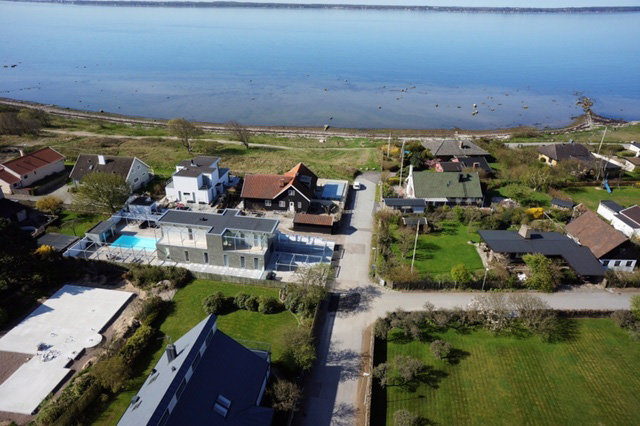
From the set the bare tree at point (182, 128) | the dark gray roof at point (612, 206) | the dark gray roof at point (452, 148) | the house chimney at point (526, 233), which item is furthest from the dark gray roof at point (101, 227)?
the dark gray roof at point (612, 206)

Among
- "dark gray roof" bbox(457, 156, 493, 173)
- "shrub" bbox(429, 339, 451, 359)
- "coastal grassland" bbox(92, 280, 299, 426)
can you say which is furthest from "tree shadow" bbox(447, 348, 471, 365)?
"dark gray roof" bbox(457, 156, 493, 173)

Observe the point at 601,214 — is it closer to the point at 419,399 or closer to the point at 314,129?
the point at 419,399

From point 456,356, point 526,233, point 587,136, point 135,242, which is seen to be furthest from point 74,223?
point 587,136

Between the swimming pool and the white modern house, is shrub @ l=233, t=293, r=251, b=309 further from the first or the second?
the white modern house

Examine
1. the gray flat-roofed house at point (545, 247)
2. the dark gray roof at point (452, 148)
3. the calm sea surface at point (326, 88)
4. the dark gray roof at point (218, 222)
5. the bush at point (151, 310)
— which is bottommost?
the bush at point (151, 310)

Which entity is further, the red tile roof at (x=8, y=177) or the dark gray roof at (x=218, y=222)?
the red tile roof at (x=8, y=177)

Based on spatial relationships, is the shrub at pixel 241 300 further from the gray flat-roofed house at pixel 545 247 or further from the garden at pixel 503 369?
the gray flat-roofed house at pixel 545 247
